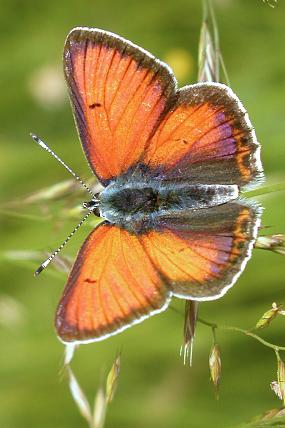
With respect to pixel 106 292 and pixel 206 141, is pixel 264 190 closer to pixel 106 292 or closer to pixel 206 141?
pixel 206 141

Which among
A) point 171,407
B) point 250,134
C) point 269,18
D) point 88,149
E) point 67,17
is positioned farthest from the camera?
point 67,17

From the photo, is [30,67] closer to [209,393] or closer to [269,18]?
[269,18]

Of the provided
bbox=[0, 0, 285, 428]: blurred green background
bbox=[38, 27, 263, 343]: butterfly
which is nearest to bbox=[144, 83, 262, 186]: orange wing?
bbox=[38, 27, 263, 343]: butterfly

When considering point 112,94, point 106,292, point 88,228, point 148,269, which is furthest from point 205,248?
point 112,94

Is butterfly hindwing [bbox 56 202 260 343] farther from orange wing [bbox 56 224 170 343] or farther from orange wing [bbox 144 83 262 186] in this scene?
orange wing [bbox 144 83 262 186]

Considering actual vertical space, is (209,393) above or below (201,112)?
below

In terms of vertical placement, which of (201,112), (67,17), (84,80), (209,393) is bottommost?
(209,393)

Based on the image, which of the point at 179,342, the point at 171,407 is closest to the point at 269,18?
the point at 179,342

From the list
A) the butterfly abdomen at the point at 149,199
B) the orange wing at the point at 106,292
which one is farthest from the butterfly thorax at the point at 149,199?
the orange wing at the point at 106,292
